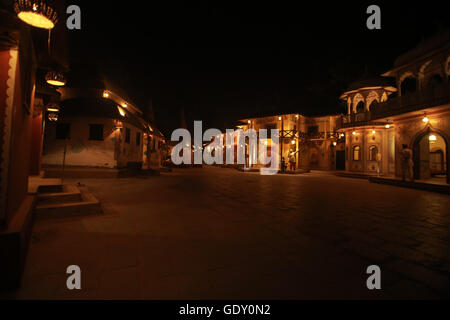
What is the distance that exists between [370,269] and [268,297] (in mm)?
1618

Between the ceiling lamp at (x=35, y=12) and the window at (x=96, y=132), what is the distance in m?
15.1

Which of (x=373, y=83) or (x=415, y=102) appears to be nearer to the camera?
(x=415, y=102)

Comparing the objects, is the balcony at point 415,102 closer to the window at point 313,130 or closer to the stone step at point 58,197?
the window at point 313,130

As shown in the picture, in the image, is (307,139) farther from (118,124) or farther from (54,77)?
(54,77)

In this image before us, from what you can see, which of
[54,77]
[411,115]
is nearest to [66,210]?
[54,77]

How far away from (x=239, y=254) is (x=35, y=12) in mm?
4240

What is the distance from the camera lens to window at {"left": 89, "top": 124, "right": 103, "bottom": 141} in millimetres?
16266

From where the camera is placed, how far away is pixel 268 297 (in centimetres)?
232

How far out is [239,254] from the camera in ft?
11.0

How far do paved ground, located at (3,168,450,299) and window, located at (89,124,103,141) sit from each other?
1310 centimetres

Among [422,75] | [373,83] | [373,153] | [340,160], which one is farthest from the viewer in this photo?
[340,160]

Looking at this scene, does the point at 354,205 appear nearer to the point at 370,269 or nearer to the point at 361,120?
the point at 370,269

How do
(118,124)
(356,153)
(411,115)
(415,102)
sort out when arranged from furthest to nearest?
1. (356,153)
2. (118,124)
3. (411,115)
4. (415,102)

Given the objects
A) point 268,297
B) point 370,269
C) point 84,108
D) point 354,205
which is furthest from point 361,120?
point 84,108
